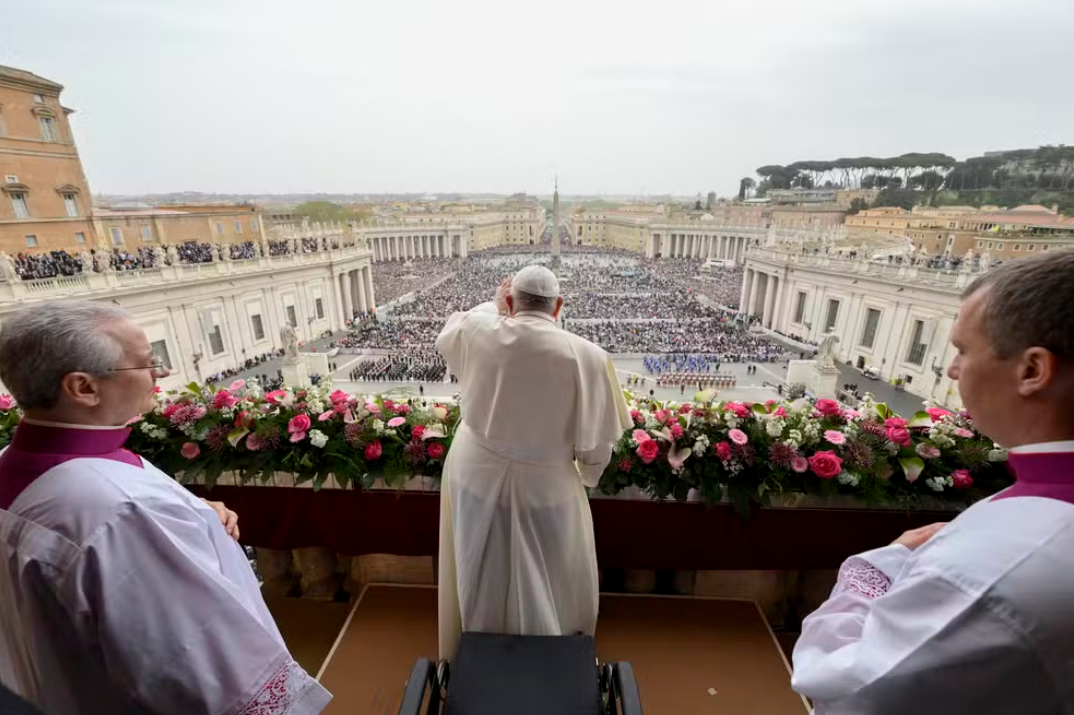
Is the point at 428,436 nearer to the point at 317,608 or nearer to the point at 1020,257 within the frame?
the point at 317,608

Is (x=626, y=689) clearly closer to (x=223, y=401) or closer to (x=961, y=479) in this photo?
(x=961, y=479)

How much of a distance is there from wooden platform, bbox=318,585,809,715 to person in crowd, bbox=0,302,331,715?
95cm

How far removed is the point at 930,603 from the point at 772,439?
1.10 metres

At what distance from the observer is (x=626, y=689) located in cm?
91

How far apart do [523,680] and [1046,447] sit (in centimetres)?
102

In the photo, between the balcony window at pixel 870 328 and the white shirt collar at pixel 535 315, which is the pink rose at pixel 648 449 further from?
the balcony window at pixel 870 328

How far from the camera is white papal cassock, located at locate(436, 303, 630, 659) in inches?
44.2

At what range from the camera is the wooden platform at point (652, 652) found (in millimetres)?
1443

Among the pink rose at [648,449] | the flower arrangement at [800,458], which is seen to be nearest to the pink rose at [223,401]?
the flower arrangement at [800,458]

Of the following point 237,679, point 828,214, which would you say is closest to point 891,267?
point 237,679

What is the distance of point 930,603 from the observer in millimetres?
466

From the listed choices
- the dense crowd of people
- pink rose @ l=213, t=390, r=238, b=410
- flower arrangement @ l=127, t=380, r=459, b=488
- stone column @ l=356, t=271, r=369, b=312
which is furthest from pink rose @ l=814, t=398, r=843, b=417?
stone column @ l=356, t=271, r=369, b=312

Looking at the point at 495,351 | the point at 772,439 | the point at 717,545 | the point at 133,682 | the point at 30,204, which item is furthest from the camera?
the point at 30,204

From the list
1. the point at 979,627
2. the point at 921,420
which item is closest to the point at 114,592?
the point at 979,627
